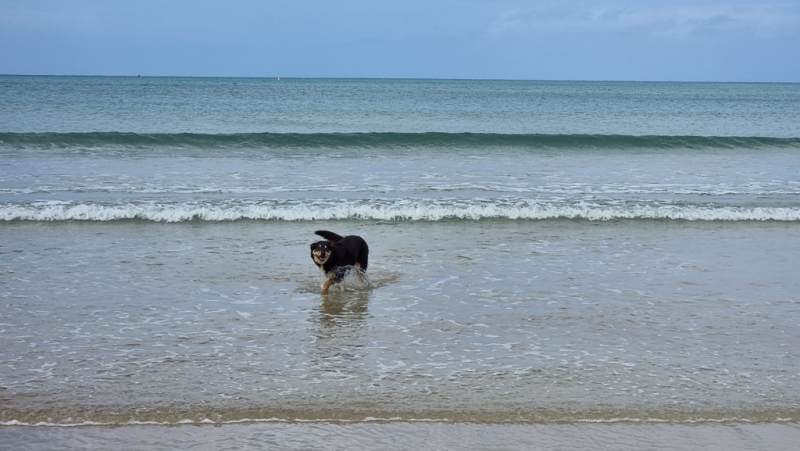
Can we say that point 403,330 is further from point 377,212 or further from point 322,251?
point 377,212

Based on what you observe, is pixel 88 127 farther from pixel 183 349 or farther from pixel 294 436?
pixel 294 436

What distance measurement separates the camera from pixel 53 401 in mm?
5445

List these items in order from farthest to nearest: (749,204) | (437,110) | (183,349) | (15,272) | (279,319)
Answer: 1. (437,110)
2. (749,204)
3. (15,272)
4. (279,319)
5. (183,349)

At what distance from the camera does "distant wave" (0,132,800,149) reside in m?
23.7

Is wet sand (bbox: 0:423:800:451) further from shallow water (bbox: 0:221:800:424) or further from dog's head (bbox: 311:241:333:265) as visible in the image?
dog's head (bbox: 311:241:333:265)

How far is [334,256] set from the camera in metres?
8.34

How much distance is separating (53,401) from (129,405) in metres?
0.56

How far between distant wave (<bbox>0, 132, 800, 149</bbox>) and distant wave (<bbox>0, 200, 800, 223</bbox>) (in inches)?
422

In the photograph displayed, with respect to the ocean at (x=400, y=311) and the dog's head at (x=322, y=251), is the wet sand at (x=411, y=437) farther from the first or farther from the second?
the dog's head at (x=322, y=251)

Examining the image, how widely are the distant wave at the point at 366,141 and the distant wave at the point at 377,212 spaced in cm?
1072

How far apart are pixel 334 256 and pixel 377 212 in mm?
5019

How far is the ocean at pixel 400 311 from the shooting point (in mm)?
5227

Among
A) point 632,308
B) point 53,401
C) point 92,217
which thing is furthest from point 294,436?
point 92,217

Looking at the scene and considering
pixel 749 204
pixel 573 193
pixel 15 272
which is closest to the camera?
pixel 15 272
